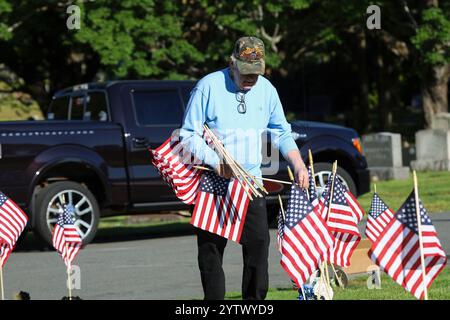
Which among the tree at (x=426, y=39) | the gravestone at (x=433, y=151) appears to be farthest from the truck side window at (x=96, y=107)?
the tree at (x=426, y=39)

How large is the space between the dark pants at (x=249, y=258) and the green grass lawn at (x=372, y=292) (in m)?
1.38

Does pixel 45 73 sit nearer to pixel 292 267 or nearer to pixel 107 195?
pixel 107 195

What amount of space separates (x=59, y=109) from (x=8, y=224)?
25.4 ft

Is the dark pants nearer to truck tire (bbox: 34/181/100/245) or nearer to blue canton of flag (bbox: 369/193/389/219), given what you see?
blue canton of flag (bbox: 369/193/389/219)

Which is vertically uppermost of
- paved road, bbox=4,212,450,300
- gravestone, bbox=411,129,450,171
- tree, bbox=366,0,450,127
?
tree, bbox=366,0,450,127

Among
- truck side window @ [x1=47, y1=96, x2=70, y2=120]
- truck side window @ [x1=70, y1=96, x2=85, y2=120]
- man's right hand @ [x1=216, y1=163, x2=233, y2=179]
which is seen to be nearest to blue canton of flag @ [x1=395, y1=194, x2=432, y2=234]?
man's right hand @ [x1=216, y1=163, x2=233, y2=179]

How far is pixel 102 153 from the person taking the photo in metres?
14.3

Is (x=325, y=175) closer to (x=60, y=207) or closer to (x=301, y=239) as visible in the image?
(x=60, y=207)

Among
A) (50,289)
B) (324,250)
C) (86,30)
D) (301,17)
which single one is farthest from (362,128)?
(324,250)

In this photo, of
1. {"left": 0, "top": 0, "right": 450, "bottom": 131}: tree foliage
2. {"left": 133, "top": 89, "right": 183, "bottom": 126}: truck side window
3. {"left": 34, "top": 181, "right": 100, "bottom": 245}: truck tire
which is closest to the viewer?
{"left": 34, "top": 181, "right": 100, "bottom": 245}: truck tire

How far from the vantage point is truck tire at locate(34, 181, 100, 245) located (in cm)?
1393

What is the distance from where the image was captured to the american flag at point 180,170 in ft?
24.0

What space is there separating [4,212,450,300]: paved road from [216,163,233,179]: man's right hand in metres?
2.72
